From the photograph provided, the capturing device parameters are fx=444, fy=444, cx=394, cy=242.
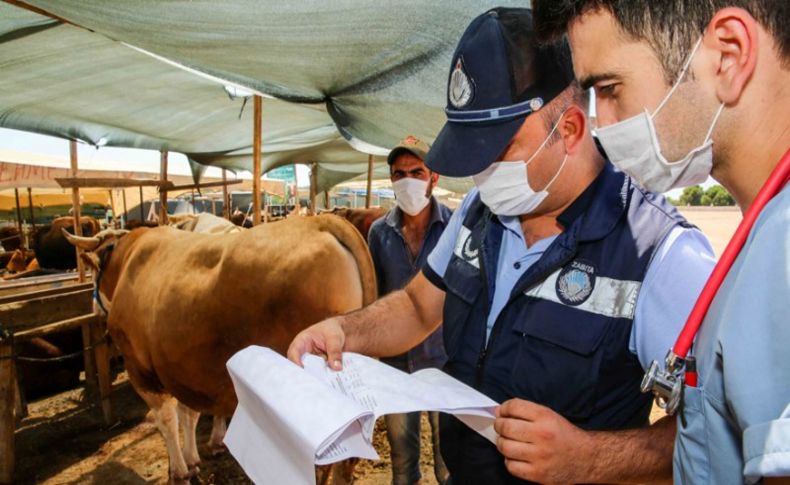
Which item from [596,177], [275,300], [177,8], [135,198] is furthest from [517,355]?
[135,198]

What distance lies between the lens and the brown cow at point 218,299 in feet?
9.93

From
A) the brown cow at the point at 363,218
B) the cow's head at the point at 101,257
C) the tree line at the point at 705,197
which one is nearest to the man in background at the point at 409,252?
the cow's head at the point at 101,257

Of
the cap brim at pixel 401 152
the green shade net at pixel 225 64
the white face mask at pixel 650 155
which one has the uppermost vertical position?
the green shade net at pixel 225 64

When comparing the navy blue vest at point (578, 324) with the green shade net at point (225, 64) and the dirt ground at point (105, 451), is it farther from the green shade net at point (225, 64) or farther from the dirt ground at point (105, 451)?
the dirt ground at point (105, 451)

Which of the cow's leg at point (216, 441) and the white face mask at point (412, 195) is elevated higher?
the white face mask at point (412, 195)

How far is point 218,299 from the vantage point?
125 inches

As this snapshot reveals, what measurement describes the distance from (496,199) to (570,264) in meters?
0.31

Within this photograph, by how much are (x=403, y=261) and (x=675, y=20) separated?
2.65 meters

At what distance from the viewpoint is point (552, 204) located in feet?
4.59

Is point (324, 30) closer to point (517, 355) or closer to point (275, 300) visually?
point (275, 300)

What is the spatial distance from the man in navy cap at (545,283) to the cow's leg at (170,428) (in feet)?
10.1

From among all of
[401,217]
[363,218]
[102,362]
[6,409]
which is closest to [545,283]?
[401,217]

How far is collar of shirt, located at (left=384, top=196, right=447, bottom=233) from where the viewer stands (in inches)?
132

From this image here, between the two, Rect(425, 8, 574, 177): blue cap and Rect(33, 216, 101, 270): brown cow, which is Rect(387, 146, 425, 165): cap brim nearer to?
Rect(425, 8, 574, 177): blue cap
